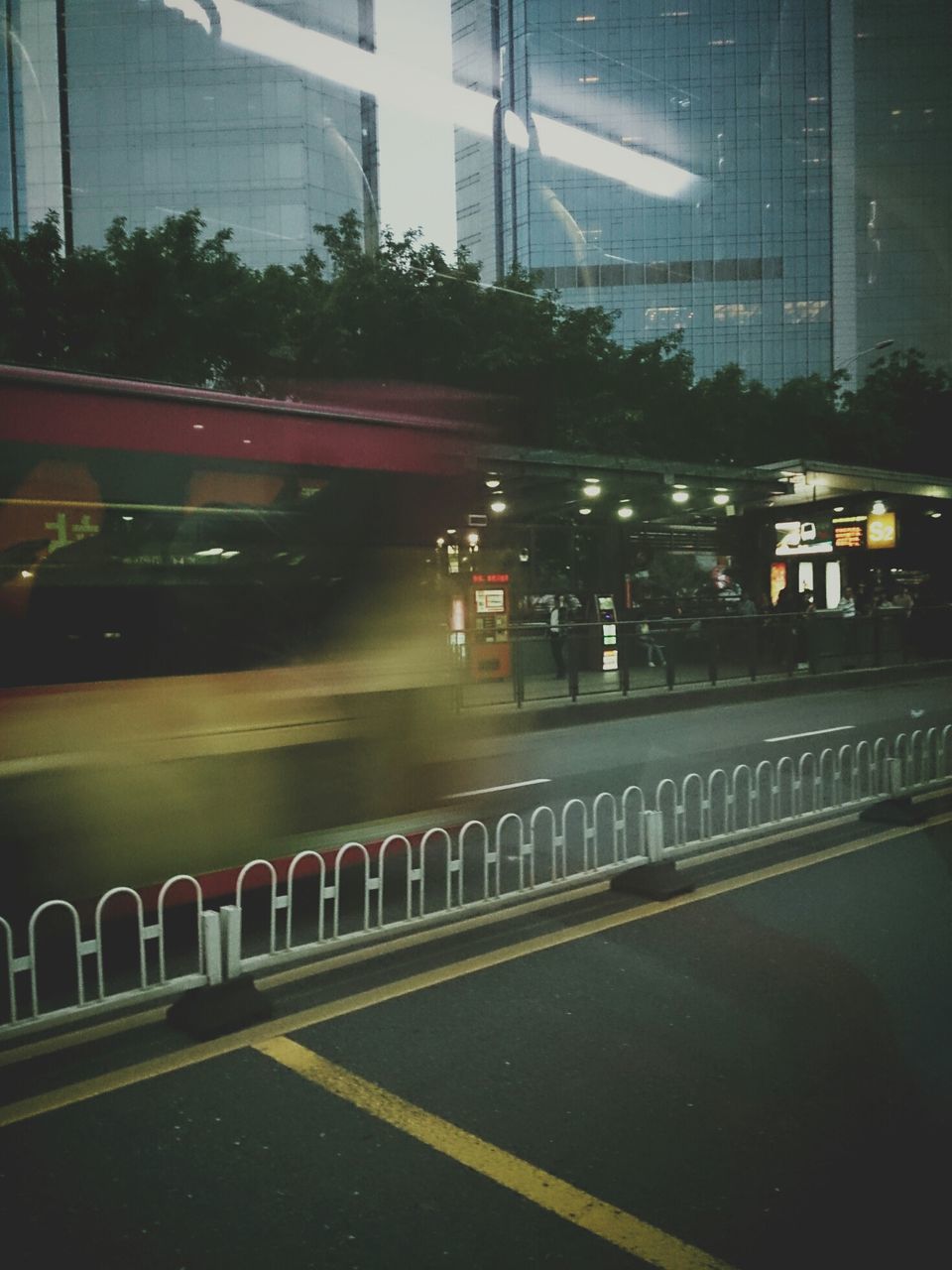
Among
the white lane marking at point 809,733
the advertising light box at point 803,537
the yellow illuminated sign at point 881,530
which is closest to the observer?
the white lane marking at point 809,733

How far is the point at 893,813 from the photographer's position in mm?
7980

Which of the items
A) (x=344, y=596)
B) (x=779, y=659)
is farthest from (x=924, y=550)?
(x=344, y=596)

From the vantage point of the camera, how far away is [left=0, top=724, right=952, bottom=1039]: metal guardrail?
443cm

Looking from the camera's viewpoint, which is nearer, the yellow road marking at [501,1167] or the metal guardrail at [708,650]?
the yellow road marking at [501,1167]

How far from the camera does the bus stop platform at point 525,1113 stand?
116 inches

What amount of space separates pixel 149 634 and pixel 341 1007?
7.29ft

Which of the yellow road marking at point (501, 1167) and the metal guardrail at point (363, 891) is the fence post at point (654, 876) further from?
the yellow road marking at point (501, 1167)

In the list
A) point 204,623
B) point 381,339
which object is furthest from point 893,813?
point 381,339

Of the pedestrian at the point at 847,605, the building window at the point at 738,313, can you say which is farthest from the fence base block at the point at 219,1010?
the building window at the point at 738,313

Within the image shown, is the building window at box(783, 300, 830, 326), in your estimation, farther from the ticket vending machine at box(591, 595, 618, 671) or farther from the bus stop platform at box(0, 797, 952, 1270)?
the bus stop platform at box(0, 797, 952, 1270)

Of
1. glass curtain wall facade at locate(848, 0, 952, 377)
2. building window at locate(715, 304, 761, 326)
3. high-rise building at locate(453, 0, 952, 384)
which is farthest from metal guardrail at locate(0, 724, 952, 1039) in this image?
glass curtain wall facade at locate(848, 0, 952, 377)

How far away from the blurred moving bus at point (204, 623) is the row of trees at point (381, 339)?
7038 millimetres

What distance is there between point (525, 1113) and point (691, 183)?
264ft

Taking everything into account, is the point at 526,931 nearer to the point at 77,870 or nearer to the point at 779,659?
the point at 77,870
